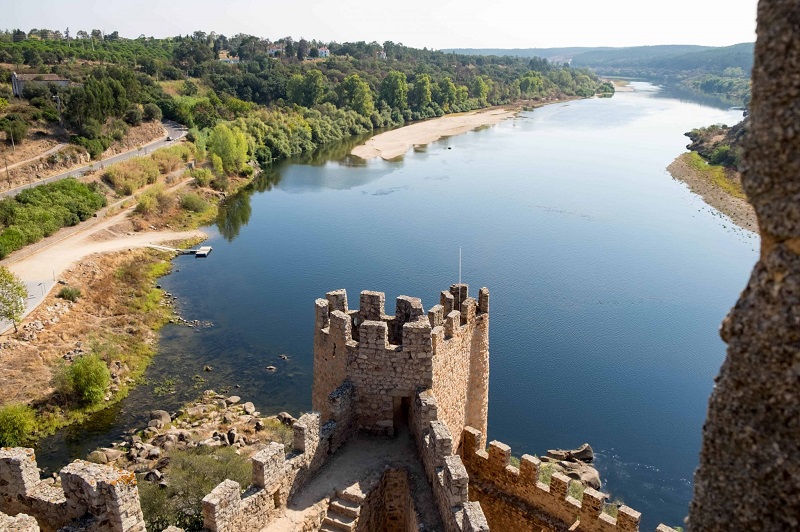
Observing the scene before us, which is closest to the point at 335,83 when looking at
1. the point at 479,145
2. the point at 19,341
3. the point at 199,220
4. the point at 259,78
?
the point at 259,78

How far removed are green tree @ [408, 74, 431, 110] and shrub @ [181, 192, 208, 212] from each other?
6265 centimetres

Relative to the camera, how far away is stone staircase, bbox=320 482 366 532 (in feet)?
31.9

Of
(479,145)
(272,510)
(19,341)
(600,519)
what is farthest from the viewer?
(479,145)

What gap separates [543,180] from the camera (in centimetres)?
6331

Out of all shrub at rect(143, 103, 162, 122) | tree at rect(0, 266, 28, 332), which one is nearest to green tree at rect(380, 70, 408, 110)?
shrub at rect(143, 103, 162, 122)

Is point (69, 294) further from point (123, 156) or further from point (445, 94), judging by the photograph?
point (445, 94)

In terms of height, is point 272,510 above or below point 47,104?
below

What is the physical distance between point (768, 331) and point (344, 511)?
7.57 m

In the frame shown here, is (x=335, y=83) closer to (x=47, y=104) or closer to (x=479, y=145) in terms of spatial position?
(x=479, y=145)

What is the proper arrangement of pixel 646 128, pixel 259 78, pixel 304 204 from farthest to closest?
pixel 646 128, pixel 259 78, pixel 304 204

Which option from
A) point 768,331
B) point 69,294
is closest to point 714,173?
point 69,294

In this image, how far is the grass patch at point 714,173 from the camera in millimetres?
58562

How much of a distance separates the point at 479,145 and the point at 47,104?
50343 mm

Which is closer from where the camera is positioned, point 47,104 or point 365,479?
point 365,479
